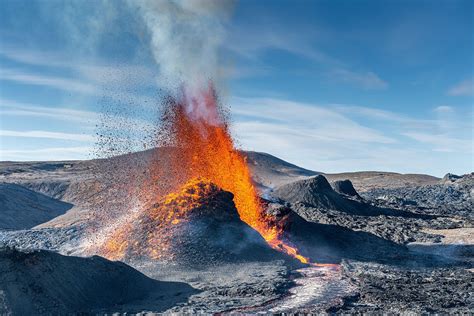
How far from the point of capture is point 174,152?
39.5 m

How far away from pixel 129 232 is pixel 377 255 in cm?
1941

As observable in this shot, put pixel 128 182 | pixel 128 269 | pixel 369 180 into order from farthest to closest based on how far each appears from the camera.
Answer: pixel 369 180, pixel 128 182, pixel 128 269

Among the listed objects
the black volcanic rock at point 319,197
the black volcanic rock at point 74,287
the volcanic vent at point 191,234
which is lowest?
the black volcanic rock at point 74,287

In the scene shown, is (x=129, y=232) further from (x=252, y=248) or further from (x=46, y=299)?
(x=46, y=299)

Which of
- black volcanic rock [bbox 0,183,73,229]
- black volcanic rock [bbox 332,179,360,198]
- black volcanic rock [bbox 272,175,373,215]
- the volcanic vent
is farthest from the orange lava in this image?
black volcanic rock [bbox 332,179,360,198]

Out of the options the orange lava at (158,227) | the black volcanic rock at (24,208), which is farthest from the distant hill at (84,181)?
the orange lava at (158,227)

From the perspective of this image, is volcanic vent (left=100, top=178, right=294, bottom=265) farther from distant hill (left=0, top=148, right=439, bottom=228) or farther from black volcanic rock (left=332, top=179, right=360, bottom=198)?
black volcanic rock (left=332, top=179, right=360, bottom=198)

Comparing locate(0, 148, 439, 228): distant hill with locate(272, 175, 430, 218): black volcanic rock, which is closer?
locate(272, 175, 430, 218): black volcanic rock

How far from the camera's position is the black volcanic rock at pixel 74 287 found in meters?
18.5

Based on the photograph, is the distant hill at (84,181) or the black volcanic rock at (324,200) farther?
the distant hill at (84,181)

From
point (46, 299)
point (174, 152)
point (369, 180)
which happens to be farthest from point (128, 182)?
point (369, 180)

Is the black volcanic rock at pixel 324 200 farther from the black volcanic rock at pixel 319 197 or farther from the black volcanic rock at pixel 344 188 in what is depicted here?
the black volcanic rock at pixel 344 188

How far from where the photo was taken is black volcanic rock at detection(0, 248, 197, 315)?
18.5 m

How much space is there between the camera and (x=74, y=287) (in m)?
21.0
